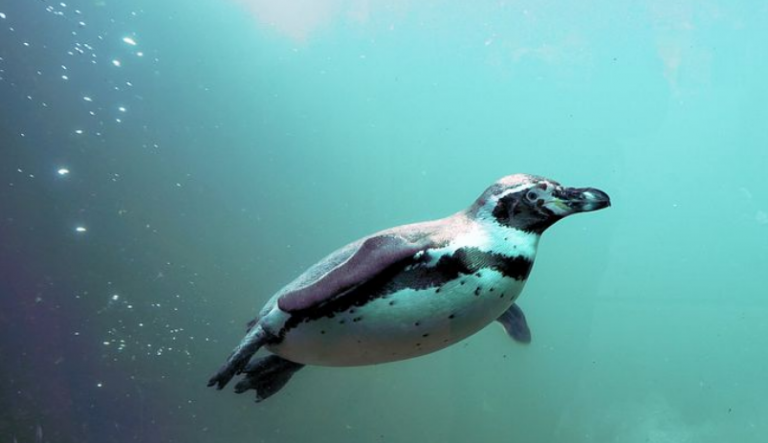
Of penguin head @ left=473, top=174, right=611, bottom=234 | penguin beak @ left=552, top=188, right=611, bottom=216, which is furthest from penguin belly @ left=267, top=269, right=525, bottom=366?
penguin beak @ left=552, top=188, right=611, bottom=216

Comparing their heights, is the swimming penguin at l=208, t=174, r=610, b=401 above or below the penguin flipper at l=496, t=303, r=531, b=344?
above

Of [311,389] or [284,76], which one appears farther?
[284,76]

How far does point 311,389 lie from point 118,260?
2.94 m

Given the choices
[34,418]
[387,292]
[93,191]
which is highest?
[93,191]

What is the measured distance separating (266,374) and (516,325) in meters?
1.44

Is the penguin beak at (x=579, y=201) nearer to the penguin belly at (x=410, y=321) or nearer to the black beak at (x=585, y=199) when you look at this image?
the black beak at (x=585, y=199)

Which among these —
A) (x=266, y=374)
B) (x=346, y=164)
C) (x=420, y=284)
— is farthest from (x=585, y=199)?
(x=346, y=164)

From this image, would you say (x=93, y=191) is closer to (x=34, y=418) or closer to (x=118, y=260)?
(x=118, y=260)

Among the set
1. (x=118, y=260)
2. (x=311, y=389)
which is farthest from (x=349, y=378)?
(x=118, y=260)

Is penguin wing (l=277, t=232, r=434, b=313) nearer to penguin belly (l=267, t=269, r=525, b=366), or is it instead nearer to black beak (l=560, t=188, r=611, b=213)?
penguin belly (l=267, t=269, r=525, b=366)

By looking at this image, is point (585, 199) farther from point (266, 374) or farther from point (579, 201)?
point (266, 374)

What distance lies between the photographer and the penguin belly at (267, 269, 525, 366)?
5.74 ft

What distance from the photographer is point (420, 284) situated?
174cm

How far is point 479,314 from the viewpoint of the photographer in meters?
1.84
